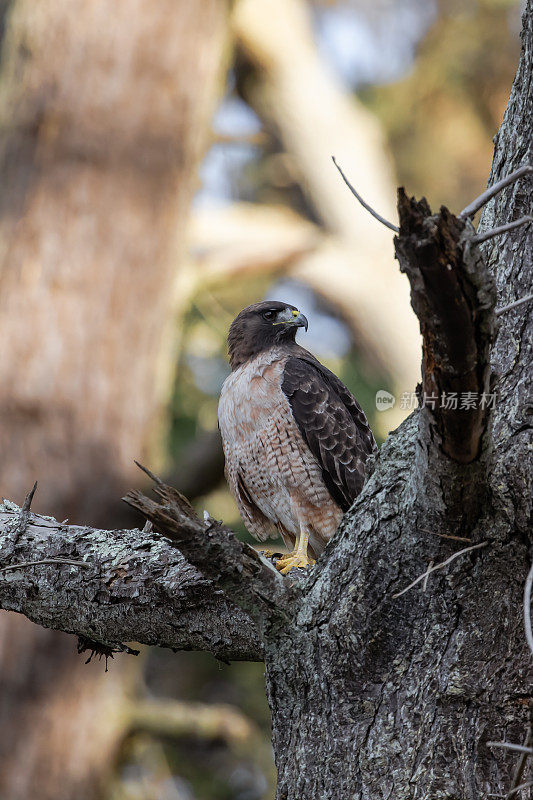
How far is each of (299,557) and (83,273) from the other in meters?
3.56

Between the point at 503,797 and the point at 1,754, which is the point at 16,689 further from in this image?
the point at 503,797

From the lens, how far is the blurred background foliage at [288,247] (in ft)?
Result: 27.7

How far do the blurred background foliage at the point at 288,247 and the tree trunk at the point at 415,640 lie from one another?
430 centimetres

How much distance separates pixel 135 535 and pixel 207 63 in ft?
18.4

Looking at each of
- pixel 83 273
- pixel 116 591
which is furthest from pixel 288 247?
pixel 116 591

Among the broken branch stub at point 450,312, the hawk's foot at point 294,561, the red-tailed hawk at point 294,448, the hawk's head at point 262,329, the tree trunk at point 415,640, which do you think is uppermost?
the hawk's head at point 262,329

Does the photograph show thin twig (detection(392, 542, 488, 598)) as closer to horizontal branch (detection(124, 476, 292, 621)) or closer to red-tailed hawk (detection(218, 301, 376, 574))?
horizontal branch (detection(124, 476, 292, 621))

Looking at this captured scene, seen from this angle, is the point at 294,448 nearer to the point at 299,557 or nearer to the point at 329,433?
the point at 329,433

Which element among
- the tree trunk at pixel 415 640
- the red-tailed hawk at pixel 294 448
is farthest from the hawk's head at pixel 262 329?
the tree trunk at pixel 415 640

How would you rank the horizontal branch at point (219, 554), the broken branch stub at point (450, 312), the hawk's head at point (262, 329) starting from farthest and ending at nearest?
the hawk's head at point (262, 329)
the horizontal branch at point (219, 554)
the broken branch stub at point (450, 312)

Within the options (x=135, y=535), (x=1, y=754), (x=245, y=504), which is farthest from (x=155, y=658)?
(x=135, y=535)

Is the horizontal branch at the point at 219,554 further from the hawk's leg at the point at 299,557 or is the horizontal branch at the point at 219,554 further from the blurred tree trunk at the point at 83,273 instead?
the blurred tree trunk at the point at 83,273

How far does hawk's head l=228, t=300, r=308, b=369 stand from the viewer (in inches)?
217

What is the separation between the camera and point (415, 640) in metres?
2.67
